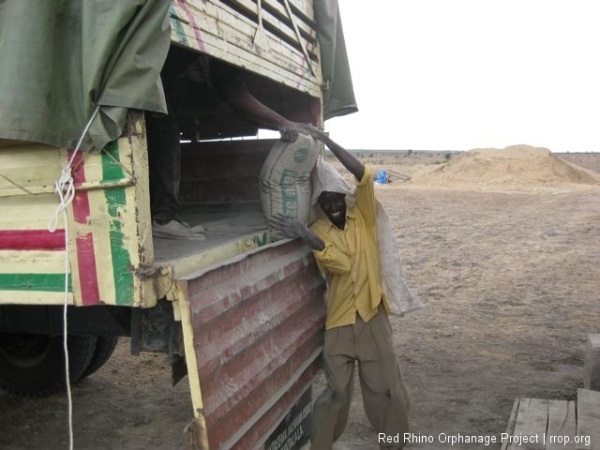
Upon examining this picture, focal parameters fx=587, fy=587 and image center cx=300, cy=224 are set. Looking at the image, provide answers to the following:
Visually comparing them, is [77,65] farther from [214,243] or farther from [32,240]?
[214,243]

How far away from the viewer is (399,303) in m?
3.34

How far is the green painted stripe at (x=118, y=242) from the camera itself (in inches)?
73.4

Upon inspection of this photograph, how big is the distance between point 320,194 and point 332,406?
3.84 ft

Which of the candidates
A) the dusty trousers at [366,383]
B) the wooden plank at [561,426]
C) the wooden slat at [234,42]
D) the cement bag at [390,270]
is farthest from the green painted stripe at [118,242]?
the wooden plank at [561,426]

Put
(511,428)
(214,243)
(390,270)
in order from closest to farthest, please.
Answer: (214,243), (511,428), (390,270)

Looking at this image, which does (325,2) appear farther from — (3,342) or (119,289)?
(3,342)

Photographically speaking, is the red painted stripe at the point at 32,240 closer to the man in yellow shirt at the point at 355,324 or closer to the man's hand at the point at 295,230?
the man's hand at the point at 295,230

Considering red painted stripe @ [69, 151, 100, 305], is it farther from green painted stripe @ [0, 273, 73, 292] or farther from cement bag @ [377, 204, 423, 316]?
cement bag @ [377, 204, 423, 316]

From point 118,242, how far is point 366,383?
1.93 meters

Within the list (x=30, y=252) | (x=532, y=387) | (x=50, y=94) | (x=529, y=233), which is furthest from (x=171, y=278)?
(x=529, y=233)

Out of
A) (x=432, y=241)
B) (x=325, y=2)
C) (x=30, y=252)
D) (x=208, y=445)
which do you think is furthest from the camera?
(x=432, y=241)

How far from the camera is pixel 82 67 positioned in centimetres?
187

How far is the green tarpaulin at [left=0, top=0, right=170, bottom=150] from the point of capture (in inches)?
71.4

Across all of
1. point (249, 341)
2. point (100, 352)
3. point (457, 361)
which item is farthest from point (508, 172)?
point (249, 341)
